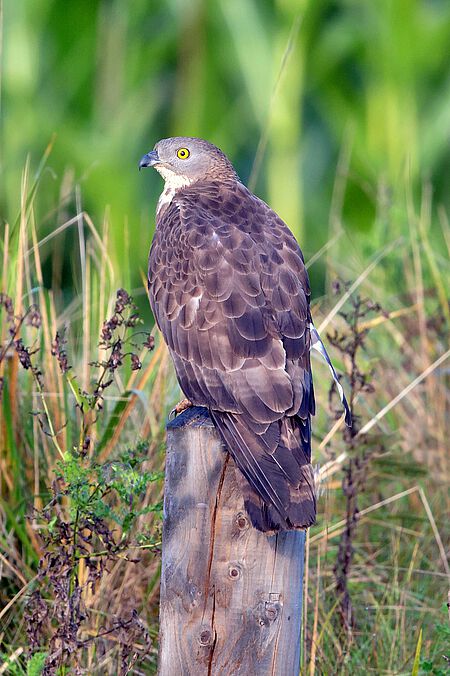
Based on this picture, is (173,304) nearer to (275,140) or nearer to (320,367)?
(320,367)

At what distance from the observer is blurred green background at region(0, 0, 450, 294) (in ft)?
32.7

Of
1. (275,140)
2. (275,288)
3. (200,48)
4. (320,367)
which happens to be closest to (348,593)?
(275,288)

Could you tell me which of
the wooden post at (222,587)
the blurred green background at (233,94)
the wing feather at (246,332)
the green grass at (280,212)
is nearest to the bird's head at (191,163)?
the green grass at (280,212)

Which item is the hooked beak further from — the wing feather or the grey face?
the wing feather

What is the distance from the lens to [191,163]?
15.3ft

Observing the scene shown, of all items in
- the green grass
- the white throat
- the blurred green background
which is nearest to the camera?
the green grass

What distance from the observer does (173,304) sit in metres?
3.83

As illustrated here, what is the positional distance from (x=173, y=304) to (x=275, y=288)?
1.17 feet

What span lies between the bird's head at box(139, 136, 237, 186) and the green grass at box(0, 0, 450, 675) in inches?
6.5

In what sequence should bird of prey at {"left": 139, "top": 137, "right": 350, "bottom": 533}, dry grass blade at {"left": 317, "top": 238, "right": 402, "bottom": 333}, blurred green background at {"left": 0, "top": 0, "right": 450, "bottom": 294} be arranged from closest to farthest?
bird of prey at {"left": 139, "top": 137, "right": 350, "bottom": 533} < dry grass blade at {"left": 317, "top": 238, "right": 402, "bottom": 333} < blurred green background at {"left": 0, "top": 0, "right": 450, "bottom": 294}

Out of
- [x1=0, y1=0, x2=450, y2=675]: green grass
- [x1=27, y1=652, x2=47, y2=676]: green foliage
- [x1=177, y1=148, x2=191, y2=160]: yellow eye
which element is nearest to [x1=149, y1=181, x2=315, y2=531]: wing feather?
[x1=177, y1=148, x2=191, y2=160]: yellow eye

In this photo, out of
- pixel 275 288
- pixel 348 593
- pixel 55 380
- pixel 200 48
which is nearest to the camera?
pixel 275 288

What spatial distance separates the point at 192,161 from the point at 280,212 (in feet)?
19.1

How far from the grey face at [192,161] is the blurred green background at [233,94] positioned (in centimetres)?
446
